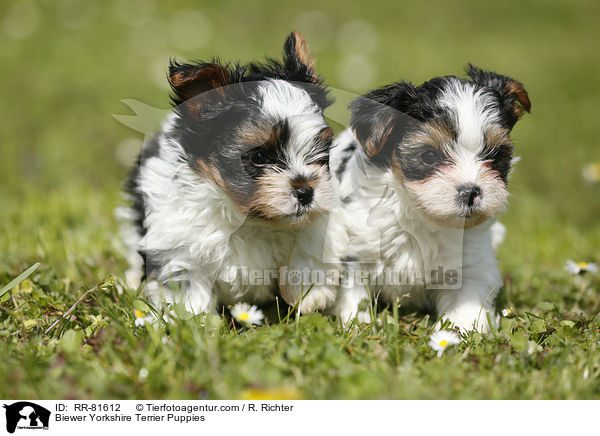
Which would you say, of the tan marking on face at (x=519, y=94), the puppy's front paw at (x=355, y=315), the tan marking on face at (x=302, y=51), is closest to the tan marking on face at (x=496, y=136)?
the tan marking on face at (x=519, y=94)

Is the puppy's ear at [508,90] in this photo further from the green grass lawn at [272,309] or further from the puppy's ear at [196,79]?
the puppy's ear at [196,79]

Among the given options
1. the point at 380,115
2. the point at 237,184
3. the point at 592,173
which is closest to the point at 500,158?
the point at 380,115

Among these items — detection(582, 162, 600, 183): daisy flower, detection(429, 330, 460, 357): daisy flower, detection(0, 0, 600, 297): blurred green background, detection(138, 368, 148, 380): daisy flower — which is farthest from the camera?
detection(582, 162, 600, 183): daisy flower

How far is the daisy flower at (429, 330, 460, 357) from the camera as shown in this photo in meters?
2.53

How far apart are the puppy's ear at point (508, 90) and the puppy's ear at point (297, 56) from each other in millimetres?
884

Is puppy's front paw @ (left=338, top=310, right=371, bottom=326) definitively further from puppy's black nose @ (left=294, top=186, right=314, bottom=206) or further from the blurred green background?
the blurred green background

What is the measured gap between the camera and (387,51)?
30.6 feet

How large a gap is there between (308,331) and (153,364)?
71 cm

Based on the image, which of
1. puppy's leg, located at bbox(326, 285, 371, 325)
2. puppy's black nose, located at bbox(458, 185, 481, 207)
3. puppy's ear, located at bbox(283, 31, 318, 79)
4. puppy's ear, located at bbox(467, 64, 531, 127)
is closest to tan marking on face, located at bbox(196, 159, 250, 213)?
puppy's ear, located at bbox(283, 31, 318, 79)

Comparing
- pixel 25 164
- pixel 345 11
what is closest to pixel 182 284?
pixel 25 164
